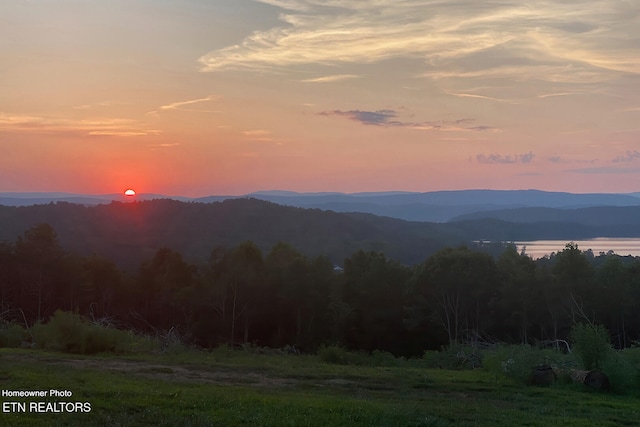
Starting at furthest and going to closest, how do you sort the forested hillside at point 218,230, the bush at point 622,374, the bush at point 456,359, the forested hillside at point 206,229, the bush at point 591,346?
1. the forested hillside at point 206,229
2. the forested hillside at point 218,230
3. the bush at point 456,359
4. the bush at point 591,346
5. the bush at point 622,374

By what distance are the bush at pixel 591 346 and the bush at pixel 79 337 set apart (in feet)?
44.6

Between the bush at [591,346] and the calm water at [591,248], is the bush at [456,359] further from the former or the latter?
the calm water at [591,248]

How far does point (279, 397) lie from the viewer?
11.8m

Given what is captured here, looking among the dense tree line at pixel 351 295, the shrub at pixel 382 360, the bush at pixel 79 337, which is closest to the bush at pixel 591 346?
the shrub at pixel 382 360

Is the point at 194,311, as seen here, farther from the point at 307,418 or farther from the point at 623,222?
the point at 623,222

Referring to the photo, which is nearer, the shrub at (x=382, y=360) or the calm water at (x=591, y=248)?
the shrub at (x=382, y=360)

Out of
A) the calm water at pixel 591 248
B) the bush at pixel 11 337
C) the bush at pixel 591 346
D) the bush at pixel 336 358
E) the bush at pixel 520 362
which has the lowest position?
the bush at pixel 336 358

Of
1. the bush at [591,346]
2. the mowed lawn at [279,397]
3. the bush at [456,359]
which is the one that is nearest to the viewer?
the mowed lawn at [279,397]

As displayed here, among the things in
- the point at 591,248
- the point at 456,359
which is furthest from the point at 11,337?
the point at 591,248

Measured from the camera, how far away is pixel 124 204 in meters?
98.6

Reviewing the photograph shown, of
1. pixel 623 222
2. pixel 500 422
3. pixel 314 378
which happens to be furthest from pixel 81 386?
pixel 623 222

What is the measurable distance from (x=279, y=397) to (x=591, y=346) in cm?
879

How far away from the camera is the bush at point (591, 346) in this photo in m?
15.7

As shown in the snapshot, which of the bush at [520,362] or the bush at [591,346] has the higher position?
the bush at [591,346]
